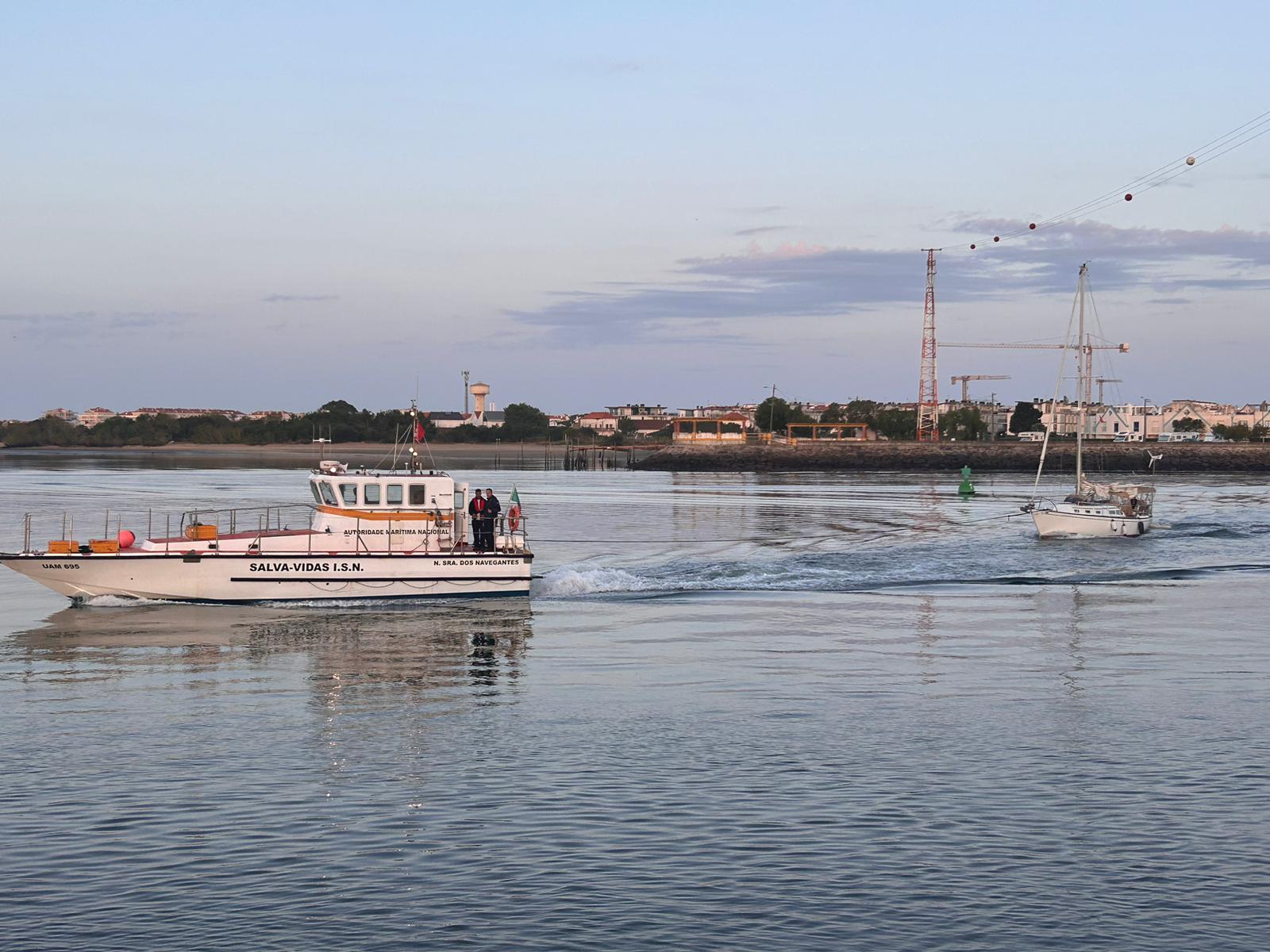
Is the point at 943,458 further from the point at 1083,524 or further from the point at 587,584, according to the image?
the point at 587,584

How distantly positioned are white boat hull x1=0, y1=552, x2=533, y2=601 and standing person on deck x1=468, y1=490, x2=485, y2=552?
0.65m

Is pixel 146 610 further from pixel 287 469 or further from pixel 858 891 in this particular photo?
pixel 287 469

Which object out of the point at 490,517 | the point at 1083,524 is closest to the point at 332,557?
the point at 490,517

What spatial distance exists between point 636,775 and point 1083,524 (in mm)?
44116

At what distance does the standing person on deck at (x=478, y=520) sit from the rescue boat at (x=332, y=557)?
254 mm

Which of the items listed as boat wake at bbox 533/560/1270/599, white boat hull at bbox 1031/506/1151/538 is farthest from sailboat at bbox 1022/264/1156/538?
boat wake at bbox 533/560/1270/599

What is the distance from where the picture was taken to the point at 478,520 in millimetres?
33156

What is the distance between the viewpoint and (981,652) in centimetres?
2597

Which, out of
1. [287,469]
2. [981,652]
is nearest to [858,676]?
[981,652]

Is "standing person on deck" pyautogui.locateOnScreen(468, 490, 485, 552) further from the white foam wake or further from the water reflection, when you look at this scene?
the white foam wake

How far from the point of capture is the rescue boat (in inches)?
1233

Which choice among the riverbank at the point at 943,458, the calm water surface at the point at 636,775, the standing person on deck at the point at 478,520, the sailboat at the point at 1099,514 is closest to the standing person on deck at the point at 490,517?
the standing person on deck at the point at 478,520

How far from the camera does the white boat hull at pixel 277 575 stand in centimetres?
3119

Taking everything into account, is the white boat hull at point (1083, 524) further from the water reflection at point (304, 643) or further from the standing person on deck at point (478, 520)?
the standing person on deck at point (478, 520)
